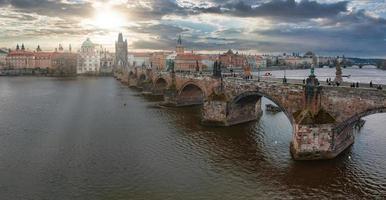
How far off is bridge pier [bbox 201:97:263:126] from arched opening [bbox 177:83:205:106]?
54.0 ft

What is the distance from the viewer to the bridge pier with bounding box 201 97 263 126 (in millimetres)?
40969

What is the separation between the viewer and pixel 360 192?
22.7 meters

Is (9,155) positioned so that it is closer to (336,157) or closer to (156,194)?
(156,194)

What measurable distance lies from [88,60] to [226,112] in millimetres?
155920

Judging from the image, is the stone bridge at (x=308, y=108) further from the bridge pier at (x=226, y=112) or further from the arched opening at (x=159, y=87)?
the arched opening at (x=159, y=87)

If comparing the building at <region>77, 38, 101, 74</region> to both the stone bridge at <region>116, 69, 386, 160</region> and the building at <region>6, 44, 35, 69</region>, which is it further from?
the stone bridge at <region>116, 69, 386, 160</region>

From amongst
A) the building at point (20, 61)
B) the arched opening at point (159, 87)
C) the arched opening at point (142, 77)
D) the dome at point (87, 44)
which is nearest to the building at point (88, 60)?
the dome at point (87, 44)

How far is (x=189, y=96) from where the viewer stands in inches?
2430

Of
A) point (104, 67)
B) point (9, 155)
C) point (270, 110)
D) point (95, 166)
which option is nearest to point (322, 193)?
point (95, 166)

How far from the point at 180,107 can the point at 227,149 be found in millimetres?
27119

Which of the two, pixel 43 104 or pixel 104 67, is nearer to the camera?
pixel 43 104

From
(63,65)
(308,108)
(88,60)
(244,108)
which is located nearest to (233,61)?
(88,60)

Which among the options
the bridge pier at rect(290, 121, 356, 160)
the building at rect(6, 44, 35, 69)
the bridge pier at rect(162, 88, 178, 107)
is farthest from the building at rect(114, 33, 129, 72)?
the bridge pier at rect(290, 121, 356, 160)

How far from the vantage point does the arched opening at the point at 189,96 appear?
59756 mm
